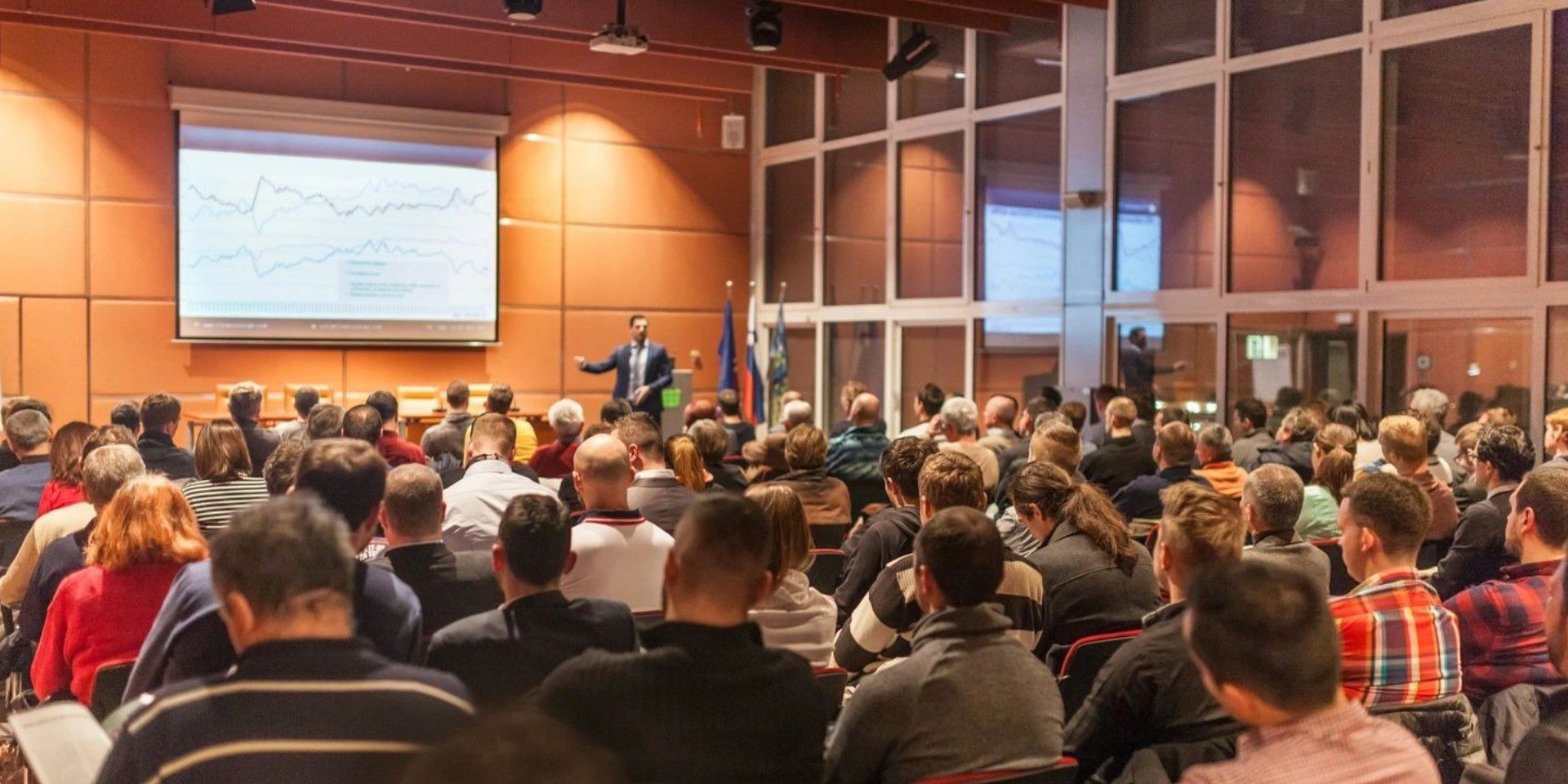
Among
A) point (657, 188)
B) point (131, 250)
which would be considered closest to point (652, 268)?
point (657, 188)

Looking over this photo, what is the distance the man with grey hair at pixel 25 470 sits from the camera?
5156mm

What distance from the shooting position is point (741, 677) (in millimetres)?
2141

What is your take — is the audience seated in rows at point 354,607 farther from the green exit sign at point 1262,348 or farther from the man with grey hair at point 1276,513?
the green exit sign at point 1262,348

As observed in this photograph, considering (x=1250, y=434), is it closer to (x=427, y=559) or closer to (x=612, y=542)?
(x=612, y=542)

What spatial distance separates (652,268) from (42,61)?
211 inches

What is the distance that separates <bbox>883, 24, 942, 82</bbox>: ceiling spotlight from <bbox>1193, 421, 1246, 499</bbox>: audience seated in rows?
215 inches

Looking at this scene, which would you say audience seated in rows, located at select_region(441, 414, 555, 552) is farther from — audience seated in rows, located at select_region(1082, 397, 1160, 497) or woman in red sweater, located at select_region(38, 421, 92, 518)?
audience seated in rows, located at select_region(1082, 397, 1160, 497)

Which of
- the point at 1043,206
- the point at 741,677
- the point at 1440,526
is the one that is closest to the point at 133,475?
the point at 741,677

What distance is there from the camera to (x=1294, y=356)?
895cm

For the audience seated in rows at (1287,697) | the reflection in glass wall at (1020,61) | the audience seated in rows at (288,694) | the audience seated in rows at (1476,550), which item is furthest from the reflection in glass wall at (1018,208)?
the audience seated in rows at (288,694)

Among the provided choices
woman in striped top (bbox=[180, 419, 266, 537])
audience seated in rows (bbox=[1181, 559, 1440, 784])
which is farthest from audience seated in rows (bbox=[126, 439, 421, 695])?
woman in striped top (bbox=[180, 419, 266, 537])

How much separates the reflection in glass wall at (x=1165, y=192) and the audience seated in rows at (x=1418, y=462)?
442cm

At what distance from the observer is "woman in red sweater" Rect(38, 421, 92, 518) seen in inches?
188

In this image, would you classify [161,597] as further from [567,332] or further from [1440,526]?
[567,332]
